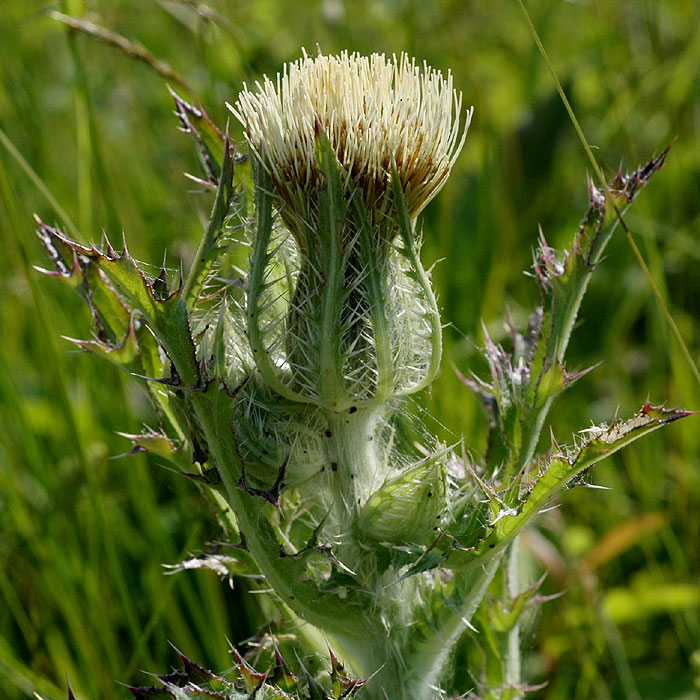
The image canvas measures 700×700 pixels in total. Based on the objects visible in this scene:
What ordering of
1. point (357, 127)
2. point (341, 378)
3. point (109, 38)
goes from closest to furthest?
point (357, 127) → point (341, 378) → point (109, 38)

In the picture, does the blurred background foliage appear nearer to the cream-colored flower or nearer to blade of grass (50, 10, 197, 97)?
blade of grass (50, 10, 197, 97)

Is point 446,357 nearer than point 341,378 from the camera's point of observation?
No

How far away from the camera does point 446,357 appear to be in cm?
Answer: 270

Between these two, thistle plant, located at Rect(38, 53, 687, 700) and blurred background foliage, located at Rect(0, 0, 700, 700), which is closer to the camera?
thistle plant, located at Rect(38, 53, 687, 700)

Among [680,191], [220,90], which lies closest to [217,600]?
[220,90]

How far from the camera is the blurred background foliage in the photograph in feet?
8.23

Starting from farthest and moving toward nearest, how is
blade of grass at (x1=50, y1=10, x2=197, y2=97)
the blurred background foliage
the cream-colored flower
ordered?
the blurred background foliage < blade of grass at (x1=50, y1=10, x2=197, y2=97) < the cream-colored flower

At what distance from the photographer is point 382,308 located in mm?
1581

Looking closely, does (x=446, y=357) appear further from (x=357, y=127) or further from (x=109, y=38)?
(x=109, y=38)

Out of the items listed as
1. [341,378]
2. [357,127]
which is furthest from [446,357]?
[357,127]

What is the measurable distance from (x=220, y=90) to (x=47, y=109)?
4.89 ft

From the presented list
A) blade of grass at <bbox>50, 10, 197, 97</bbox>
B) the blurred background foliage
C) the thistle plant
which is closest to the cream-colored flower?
the thistle plant

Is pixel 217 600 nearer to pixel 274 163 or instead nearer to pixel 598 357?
pixel 274 163

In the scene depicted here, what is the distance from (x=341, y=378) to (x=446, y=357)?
118cm
